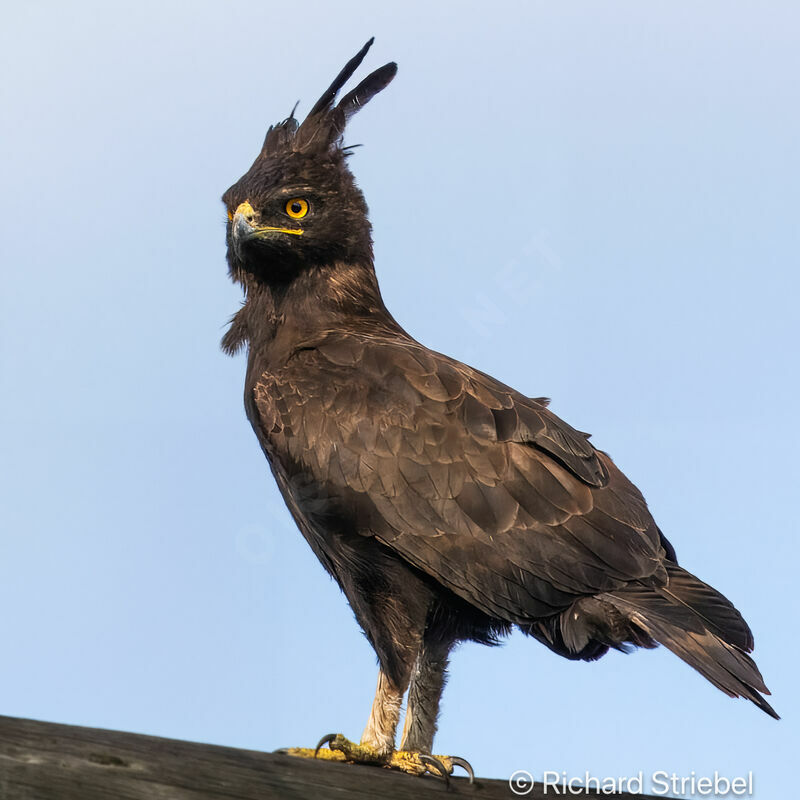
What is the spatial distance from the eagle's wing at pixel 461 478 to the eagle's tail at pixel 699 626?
103 millimetres

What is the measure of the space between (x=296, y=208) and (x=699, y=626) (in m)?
2.76

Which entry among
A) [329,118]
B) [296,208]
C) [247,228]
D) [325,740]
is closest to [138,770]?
[325,740]

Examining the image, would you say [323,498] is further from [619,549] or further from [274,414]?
[619,549]

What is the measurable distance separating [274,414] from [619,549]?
5.28ft

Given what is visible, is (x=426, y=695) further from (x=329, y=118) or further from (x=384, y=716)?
(x=329, y=118)

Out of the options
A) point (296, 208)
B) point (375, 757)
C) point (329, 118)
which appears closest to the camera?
point (375, 757)

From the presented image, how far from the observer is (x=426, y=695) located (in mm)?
5266

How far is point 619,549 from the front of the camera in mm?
4770

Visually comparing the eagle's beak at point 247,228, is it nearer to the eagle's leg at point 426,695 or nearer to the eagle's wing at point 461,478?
the eagle's wing at point 461,478

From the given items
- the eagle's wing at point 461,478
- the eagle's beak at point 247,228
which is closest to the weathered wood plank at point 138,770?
the eagle's wing at point 461,478

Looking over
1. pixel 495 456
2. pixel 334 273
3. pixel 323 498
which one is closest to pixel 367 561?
pixel 323 498

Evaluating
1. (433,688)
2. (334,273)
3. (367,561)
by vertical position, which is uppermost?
(334,273)

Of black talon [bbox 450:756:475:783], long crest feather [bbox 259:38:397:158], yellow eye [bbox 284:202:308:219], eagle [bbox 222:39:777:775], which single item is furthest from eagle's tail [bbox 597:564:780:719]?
long crest feather [bbox 259:38:397:158]

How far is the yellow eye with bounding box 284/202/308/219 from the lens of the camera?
5586 mm
